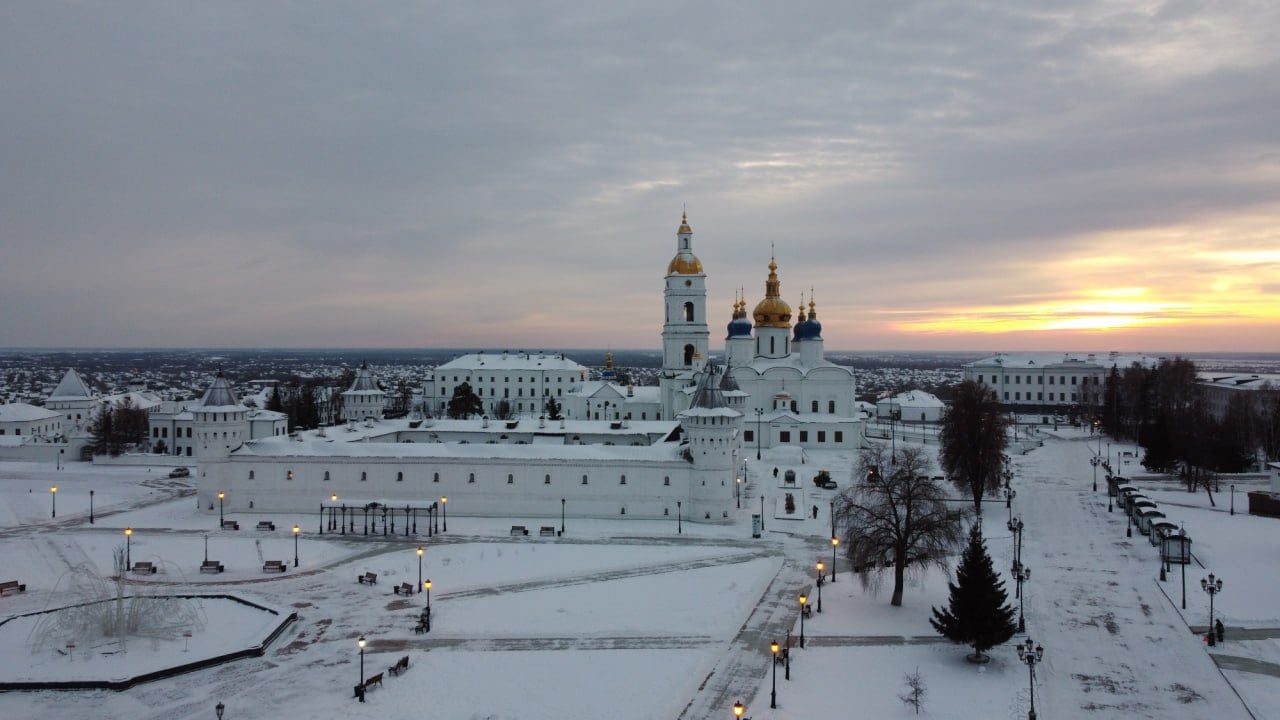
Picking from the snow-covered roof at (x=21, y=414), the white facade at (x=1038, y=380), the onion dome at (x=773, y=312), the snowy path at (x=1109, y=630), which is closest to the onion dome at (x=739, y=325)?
the onion dome at (x=773, y=312)

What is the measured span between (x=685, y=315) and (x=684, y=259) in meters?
5.30

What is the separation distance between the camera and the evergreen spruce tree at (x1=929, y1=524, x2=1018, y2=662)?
25.0 m

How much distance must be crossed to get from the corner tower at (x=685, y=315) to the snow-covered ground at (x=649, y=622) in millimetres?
34687

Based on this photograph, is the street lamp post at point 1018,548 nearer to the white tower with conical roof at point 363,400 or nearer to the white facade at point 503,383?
the white tower with conical roof at point 363,400

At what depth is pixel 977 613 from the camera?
82.5 ft

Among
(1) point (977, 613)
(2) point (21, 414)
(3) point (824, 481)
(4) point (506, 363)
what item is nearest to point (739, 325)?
(3) point (824, 481)

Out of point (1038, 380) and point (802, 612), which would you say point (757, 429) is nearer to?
point (802, 612)

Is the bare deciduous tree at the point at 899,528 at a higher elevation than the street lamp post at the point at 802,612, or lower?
higher

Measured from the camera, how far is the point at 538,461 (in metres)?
45.6

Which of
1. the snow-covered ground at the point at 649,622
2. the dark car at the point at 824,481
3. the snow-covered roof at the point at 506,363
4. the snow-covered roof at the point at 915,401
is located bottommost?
the snow-covered ground at the point at 649,622

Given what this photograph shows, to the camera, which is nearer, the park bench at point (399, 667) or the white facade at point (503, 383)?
the park bench at point (399, 667)

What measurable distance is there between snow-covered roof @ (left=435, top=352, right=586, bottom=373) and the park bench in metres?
78.0

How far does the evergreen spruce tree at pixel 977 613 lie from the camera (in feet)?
82.1

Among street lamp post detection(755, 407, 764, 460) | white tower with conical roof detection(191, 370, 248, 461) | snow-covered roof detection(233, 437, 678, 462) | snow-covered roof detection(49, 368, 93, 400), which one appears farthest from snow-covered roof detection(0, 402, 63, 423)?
street lamp post detection(755, 407, 764, 460)
